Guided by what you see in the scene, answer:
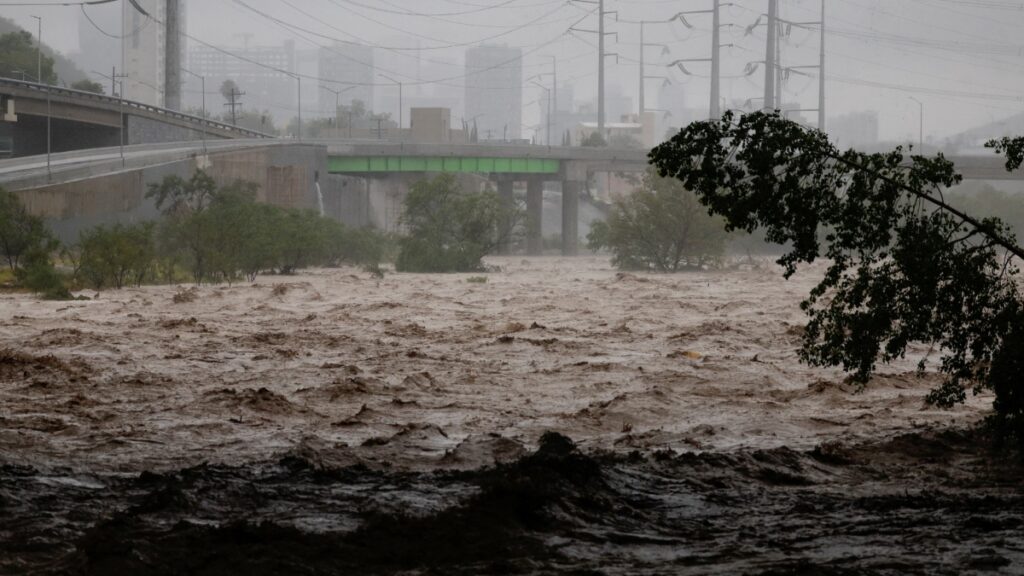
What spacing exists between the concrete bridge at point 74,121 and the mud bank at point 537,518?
6018cm

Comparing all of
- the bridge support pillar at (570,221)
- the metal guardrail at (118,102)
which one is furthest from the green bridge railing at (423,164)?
the metal guardrail at (118,102)

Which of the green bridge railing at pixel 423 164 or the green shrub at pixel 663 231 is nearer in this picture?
the green shrub at pixel 663 231

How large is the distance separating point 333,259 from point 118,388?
39.4m

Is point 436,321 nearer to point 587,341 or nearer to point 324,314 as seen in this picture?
point 324,314

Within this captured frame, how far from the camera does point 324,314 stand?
30.5m

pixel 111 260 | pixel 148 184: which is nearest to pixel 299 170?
pixel 148 184

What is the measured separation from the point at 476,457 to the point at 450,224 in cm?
4489

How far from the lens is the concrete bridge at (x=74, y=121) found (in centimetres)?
7188

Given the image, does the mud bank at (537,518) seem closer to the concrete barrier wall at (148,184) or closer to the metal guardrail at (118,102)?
the concrete barrier wall at (148,184)

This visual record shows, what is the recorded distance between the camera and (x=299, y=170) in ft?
219

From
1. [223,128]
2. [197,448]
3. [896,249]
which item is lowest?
[197,448]

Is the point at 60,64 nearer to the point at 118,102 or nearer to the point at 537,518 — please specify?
the point at 118,102

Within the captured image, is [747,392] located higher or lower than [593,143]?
lower

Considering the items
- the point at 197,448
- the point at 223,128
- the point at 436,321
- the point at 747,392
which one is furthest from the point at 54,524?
the point at 223,128
